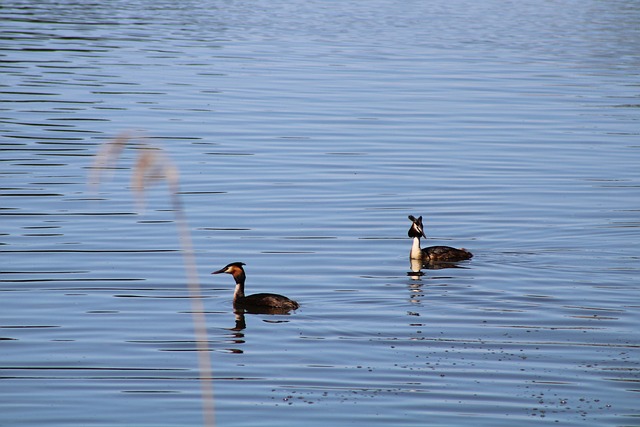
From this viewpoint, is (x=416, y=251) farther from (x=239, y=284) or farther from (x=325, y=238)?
(x=239, y=284)

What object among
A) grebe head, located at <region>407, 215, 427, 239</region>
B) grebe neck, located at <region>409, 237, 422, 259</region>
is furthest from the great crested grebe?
grebe head, located at <region>407, 215, 427, 239</region>

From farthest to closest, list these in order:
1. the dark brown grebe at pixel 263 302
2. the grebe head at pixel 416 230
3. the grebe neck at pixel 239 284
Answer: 1. the grebe head at pixel 416 230
2. the grebe neck at pixel 239 284
3. the dark brown grebe at pixel 263 302

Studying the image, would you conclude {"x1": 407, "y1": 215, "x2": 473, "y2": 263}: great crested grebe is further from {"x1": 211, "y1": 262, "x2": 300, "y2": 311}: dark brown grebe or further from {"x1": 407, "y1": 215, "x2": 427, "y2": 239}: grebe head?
{"x1": 211, "y1": 262, "x2": 300, "y2": 311}: dark brown grebe

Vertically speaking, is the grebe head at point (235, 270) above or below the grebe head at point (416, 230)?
above

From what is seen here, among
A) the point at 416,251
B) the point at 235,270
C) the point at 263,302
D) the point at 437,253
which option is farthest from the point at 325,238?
the point at 263,302

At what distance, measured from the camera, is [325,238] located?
17.6 metres

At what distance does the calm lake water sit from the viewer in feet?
35.9

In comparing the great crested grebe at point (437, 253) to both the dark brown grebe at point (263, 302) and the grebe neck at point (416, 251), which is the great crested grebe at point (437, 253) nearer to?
the grebe neck at point (416, 251)

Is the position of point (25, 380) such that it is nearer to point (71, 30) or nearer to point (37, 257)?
point (37, 257)

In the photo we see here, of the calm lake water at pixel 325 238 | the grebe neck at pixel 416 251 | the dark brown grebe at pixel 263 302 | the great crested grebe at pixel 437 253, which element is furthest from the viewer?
the grebe neck at pixel 416 251

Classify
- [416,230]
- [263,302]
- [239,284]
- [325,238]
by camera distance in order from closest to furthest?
[263,302] < [239,284] < [416,230] < [325,238]

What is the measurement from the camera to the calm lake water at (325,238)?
1093 cm

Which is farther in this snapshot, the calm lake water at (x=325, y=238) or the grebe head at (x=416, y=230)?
the grebe head at (x=416, y=230)

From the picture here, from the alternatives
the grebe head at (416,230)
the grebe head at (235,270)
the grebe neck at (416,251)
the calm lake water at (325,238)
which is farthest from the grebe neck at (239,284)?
the grebe head at (416,230)
